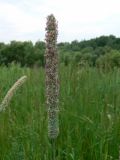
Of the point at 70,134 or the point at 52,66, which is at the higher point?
the point at 52,66

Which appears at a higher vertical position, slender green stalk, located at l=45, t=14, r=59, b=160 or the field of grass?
slender green stalk, located at l=45, t=14, r=59, b=160

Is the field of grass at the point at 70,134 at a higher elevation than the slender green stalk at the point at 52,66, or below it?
below

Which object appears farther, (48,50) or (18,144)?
(18,144)

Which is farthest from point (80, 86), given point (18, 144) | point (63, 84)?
point (18, 144)

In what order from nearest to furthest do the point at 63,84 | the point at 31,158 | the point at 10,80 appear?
the point at 31,158 → the point at 63,84 → the point at 10,80

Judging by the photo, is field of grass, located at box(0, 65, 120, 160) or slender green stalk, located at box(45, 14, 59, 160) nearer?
slender green stalk, located at box(45, 14, 59, 160)

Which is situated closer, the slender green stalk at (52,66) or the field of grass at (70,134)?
the slender green stalk at (52,66)

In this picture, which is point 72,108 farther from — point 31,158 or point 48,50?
point 48,50

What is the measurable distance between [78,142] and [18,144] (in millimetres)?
370

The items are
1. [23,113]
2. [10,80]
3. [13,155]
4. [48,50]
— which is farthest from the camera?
[10,80]

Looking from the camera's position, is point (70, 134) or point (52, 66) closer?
point (52, 66)

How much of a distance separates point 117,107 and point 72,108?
31cm

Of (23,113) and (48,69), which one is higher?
(48,69)

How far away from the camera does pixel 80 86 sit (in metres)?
4.00
